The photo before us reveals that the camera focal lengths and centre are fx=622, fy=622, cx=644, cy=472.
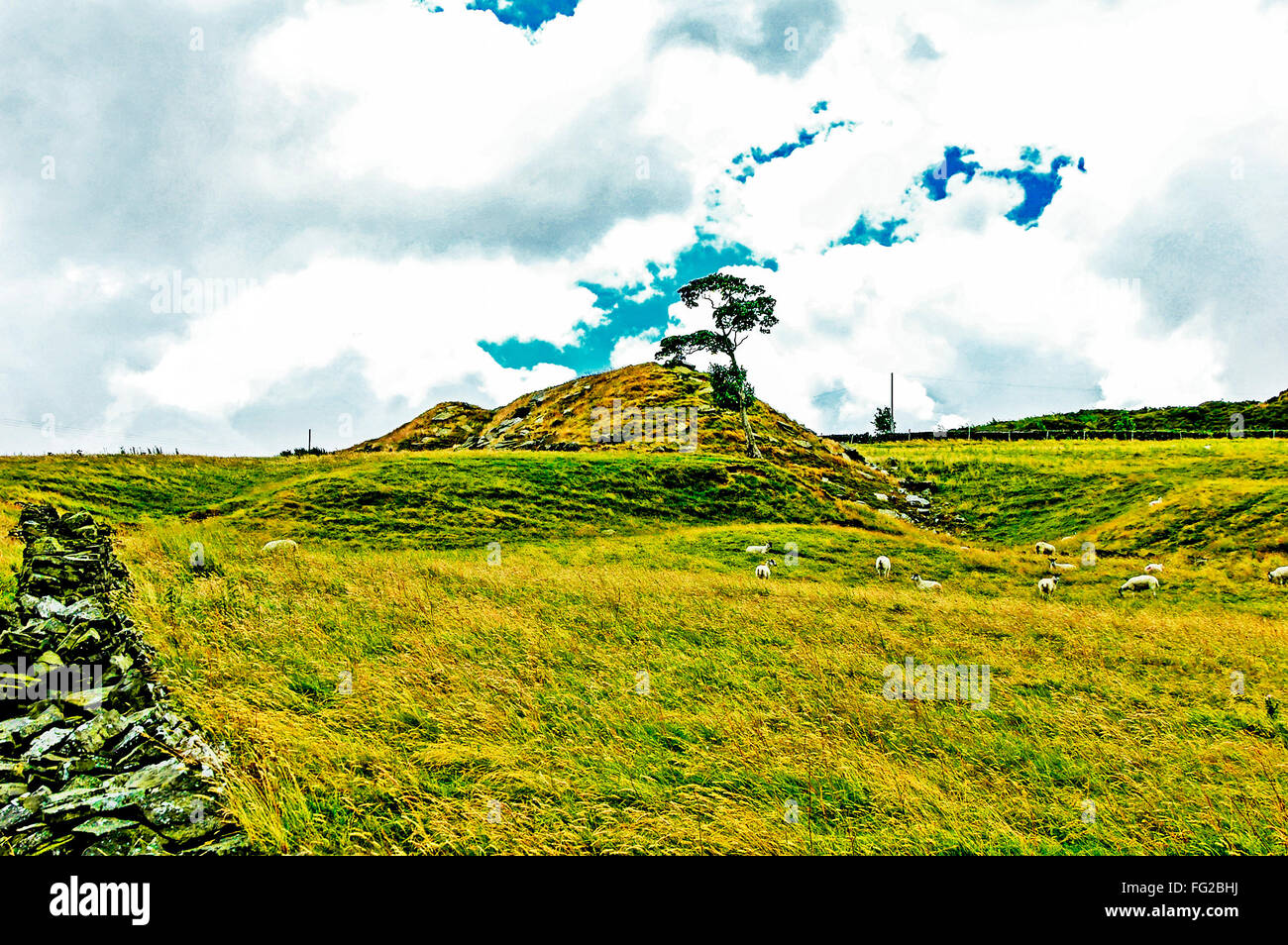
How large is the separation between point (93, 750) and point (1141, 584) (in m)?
28.0

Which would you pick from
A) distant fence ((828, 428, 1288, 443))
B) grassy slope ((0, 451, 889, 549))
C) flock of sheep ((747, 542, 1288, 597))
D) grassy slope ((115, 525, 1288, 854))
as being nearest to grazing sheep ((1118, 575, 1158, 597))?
flock of sheep ((747, 542, 1288, 597))

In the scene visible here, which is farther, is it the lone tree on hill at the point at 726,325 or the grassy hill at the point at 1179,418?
the grassy hill at the point at 1179,418

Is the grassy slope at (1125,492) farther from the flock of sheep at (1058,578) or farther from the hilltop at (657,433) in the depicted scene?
the hilltop at (657,433)

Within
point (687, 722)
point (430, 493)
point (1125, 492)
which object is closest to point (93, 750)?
point (687, 722)

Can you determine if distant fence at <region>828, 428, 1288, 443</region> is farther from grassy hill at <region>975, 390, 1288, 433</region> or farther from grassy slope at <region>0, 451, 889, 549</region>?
grassy slope at <region>0, 451, 889, 549</region>

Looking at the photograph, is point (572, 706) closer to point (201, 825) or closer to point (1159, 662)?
point (201, 825)

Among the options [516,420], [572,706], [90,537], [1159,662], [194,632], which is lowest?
[1159,662]

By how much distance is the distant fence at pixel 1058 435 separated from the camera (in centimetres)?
6994

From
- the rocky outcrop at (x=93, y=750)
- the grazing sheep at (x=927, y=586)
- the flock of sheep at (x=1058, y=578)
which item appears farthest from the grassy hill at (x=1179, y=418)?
the rocky outcrop at (x=93, y=750)

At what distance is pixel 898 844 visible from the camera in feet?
16.6

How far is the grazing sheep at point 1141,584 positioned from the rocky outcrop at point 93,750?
2598 cm

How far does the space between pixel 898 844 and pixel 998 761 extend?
2422mm

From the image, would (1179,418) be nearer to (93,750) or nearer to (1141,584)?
(1141,584)
